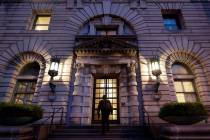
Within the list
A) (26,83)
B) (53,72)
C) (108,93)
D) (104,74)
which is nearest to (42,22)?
(26,83)

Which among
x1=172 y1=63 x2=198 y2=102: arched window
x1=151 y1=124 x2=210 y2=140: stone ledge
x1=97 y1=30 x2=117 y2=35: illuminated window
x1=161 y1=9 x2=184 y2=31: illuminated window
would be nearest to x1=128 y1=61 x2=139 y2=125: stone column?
x1=172 y1=63 x2=198 y2=102: arched window

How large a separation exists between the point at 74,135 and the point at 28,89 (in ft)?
18.9

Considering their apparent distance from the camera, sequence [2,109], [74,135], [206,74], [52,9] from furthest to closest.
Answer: [52,9] → [206,74] → [74,135] → [2,109]

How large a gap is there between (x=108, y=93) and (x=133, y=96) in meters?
1.78

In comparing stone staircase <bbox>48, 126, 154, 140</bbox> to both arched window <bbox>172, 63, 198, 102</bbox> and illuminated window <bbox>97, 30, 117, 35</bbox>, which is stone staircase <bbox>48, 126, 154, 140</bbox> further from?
illuminated window <bbox>97, 30, 117, 35</bbox>

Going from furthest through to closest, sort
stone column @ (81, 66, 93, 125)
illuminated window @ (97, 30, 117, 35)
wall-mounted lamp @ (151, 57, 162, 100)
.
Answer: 1. illuminated window @ (97, 30, 117, 35)
2. wall-mounted lamp @ (151, 57, 162, 100)
3. stone column @ (81, 66, 93, 125)

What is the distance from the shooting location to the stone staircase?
8.16 m

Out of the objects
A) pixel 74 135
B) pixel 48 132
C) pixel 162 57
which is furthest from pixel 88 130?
pixel 162 57

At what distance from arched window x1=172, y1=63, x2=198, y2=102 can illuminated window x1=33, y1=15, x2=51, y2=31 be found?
10734mm

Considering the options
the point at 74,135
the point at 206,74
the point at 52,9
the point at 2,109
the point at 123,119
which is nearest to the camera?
the point at 2,109

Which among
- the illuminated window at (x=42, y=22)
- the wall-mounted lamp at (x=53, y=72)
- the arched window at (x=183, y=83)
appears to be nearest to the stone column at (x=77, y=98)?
the wall-mounted lamp at (x=53, y=72)

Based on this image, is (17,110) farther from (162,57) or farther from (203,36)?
(203,36)

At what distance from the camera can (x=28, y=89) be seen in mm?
12391

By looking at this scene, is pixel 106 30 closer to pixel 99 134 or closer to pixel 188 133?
pixel 99 134
